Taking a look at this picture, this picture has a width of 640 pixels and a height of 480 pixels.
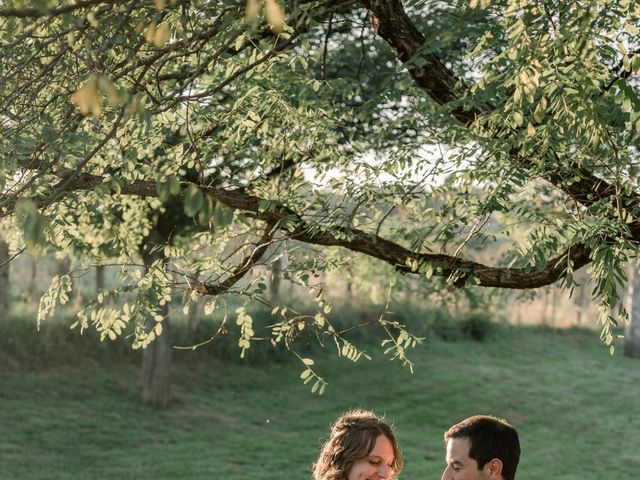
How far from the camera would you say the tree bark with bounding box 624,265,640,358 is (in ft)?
101

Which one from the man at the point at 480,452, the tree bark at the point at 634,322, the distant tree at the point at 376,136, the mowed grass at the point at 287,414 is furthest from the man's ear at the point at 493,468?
the tree bark at the point at 634,322

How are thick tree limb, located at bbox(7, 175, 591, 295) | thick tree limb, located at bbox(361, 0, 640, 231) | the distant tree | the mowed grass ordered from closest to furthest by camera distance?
the distant tree, thick tree limb, located at bbox(361, 0, 640, 231), thick tree limb, located at bbox(7, 175, 591, 295), the mowed grass

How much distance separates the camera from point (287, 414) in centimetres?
2159

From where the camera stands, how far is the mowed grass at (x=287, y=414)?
1694 centimetres

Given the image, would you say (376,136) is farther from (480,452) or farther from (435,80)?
(480,452)

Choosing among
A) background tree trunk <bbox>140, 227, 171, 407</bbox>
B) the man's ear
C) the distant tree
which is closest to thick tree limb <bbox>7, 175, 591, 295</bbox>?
the distant tree

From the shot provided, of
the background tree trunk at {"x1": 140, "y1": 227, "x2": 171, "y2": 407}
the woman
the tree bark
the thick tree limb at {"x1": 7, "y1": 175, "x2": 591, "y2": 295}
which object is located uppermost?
the tree bark

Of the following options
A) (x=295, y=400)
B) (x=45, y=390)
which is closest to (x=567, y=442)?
(x=295, y=400)

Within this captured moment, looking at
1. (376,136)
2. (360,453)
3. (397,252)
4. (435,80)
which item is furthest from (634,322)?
(360,453)

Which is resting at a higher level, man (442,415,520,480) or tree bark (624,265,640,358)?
tree bark (624,265,640,358)

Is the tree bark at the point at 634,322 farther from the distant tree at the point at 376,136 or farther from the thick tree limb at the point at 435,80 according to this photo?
the thick tree limb at the point at 435,80

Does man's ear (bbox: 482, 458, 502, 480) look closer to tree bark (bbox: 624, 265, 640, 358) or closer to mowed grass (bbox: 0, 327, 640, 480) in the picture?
mowed grass (bbox: 0, 327, 640, 480)

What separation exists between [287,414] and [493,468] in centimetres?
1736

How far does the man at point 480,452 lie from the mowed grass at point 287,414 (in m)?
10.7
